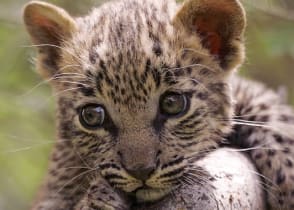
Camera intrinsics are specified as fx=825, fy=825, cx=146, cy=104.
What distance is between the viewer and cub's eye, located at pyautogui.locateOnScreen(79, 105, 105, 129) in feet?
17.8

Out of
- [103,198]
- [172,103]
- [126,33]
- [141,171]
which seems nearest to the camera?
[141,171]

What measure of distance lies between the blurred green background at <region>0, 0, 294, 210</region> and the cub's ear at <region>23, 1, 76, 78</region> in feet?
3.66

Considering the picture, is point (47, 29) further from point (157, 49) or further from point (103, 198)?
Result: point (103, 198)

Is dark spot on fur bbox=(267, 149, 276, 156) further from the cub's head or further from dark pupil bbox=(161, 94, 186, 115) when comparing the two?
dark pupil bbox=(161, 94, 186, 115)

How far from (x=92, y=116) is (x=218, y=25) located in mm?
1138

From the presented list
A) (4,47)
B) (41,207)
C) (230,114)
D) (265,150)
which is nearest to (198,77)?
(230,114)

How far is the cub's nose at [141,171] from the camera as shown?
4898mm

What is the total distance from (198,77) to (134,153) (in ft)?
2.77

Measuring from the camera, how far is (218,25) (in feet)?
19.3

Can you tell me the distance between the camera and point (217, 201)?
4.87 m

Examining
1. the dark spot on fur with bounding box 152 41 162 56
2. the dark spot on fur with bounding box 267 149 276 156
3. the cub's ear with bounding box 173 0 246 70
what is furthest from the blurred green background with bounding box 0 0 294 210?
the dark spot on fur with bounding box 152 41 162 56

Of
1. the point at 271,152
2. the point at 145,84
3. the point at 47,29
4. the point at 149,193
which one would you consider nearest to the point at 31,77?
the point at 47,29

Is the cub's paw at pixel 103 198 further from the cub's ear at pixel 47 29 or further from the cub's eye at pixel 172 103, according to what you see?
the cub's ear at pixel 47 29

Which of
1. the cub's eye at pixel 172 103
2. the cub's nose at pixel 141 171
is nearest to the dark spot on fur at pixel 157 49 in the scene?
the cub's eye at pixel 172 103
